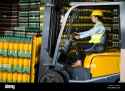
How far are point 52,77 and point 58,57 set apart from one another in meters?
0.37

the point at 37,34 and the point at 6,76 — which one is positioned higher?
the point at 37,34

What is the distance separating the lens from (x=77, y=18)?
11859 millimetres

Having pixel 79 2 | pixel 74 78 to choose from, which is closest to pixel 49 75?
pixel 74 78

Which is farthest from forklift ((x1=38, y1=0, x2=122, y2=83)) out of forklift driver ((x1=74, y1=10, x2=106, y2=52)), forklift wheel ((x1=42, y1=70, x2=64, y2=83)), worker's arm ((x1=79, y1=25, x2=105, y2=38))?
worker's arm ((x1=79, y1=25, x2=105, y2=38))

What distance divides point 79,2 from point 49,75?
140cm

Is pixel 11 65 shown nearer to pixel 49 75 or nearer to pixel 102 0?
pixel 49 75

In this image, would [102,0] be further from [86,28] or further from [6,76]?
[6,76]

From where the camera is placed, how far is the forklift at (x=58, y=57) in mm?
11719

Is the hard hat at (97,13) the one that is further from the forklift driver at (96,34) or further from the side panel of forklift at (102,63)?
the side panel of forklift at (102,63)

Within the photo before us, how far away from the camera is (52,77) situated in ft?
38.7

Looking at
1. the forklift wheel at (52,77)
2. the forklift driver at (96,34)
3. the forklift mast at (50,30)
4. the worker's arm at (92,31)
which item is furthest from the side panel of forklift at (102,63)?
the forklift mast at (50,30)

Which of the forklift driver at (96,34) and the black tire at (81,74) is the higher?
the forklift driver at (96,34)

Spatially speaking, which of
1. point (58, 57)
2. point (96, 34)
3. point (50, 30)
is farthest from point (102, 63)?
point (50, 30)

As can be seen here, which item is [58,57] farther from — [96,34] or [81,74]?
[96,34]
